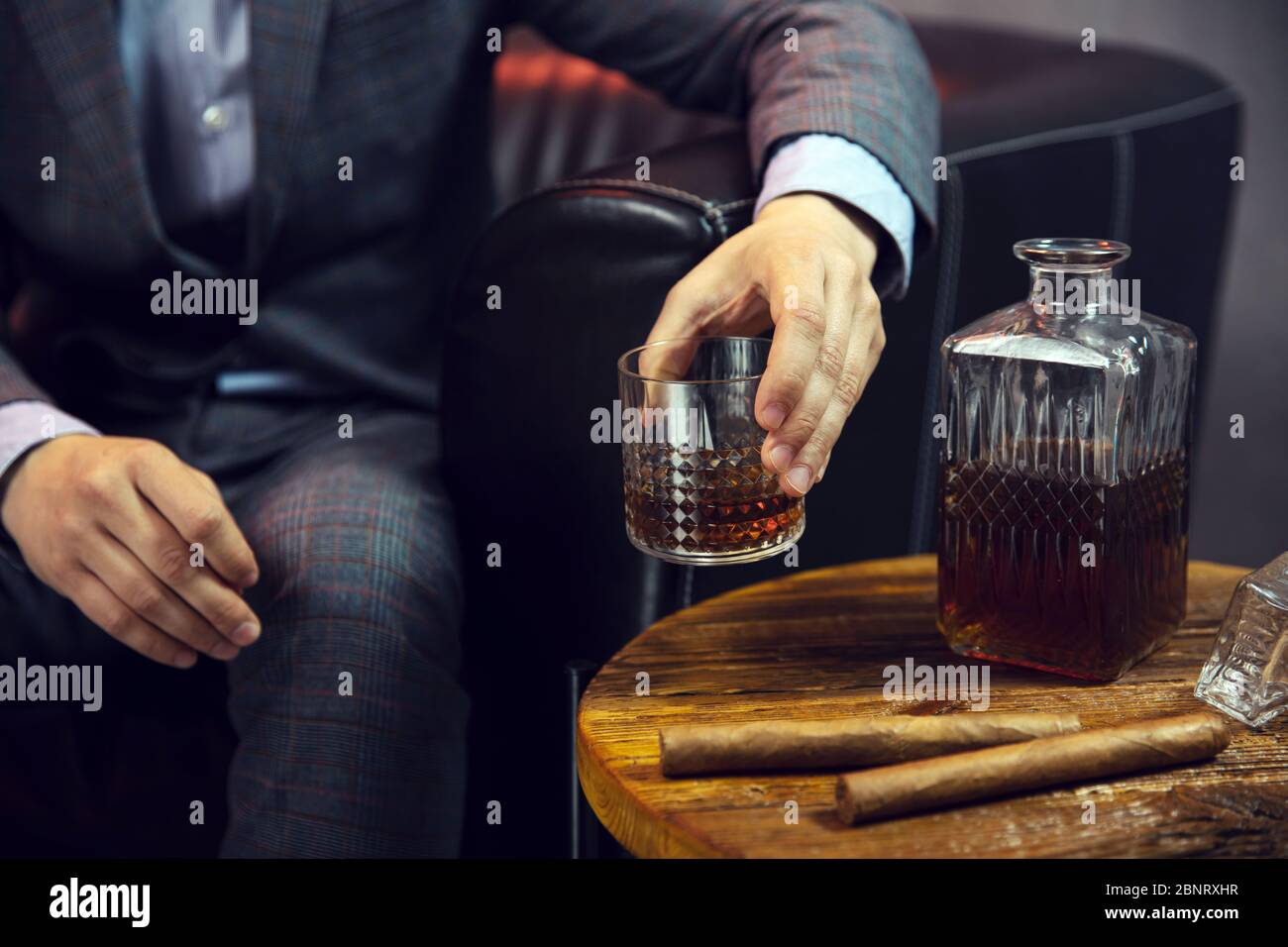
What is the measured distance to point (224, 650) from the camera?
104cm

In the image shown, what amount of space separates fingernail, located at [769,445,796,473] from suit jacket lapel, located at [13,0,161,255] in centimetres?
73

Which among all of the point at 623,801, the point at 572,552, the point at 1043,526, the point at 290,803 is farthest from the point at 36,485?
the point at 1043,526

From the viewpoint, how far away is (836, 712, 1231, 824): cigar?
2.39 feet

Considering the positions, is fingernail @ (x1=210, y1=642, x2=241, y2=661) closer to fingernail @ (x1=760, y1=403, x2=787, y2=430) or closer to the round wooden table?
the round wooden table

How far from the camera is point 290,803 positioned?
41.2 inches

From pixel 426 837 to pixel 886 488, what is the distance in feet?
2.01

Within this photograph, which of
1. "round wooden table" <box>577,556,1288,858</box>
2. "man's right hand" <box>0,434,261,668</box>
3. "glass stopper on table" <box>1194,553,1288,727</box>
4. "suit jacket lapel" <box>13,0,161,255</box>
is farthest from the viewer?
"suit jacket lapel" <box>13,0,161,255</box>

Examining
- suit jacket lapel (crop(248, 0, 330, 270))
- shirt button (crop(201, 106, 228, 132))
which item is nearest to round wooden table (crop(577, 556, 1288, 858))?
suit jacket lapel (crop(248, 0, 330, 270))

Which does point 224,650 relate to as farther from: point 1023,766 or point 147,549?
point 1023,766

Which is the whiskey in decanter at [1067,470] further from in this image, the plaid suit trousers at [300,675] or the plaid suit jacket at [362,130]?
the plaid suit trousers at [300,675]

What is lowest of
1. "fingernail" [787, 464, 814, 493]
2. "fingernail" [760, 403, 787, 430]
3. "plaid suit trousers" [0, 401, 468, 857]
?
"plaid suit trousers" [0, 401, 468, 857]

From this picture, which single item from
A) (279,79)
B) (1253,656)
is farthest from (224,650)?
(1253,656)

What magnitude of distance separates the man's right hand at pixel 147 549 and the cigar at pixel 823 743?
0.40 meters
